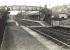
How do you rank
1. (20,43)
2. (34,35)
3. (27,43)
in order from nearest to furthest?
(20,43) → (27,43) → (34,35)

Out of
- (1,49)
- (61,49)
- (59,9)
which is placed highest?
(1,49)

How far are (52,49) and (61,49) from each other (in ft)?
2.48

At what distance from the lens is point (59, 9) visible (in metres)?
164

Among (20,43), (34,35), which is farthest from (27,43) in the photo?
(34,35)

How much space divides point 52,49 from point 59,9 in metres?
149

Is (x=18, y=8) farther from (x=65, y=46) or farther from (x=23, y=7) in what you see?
(x=65, y=46)

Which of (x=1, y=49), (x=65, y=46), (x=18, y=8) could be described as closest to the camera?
(x=1, y=49)

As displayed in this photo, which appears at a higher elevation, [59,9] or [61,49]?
[61,49]

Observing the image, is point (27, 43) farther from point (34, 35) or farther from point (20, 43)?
point (34, 35)

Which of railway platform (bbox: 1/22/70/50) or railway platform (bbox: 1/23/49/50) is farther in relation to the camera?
railway platform (bbox: 1/22/70/50)

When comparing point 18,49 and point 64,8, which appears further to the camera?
point 64,8

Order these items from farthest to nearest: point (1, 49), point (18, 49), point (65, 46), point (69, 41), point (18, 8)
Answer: point (18, 8) < point (69, 41) < point (65, 46) < point (18, 49) < point (1, 49)

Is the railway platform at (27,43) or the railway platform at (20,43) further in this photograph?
the railway platform at (27,43)

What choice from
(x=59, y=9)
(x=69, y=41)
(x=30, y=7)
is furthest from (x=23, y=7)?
(x=69, y=41)
